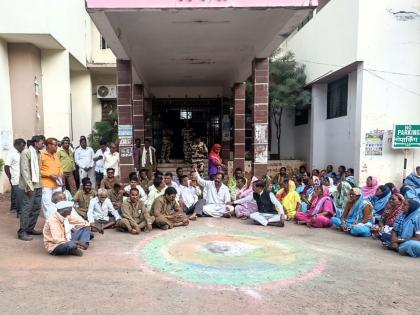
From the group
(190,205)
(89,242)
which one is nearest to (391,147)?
(190,205)

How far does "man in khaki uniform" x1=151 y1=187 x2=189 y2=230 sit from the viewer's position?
6.37m

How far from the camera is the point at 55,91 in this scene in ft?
38.6

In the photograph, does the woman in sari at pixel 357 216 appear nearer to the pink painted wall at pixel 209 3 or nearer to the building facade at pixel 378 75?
the pink painted wall at pixel 209 3

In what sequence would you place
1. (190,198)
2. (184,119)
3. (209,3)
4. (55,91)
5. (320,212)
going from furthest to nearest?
(184,119)
(55,91)
(190,198)
(320,212)
(209,3)

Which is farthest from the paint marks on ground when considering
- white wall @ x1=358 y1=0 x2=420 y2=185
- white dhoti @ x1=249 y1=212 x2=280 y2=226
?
white wall @ x1=358 y1=0 x2=420 y2=185

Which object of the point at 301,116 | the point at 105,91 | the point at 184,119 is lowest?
the point at 184,119

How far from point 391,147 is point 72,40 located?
10724 mm

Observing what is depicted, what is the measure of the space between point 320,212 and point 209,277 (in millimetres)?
3552

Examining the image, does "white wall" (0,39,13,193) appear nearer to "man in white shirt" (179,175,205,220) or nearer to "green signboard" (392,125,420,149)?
"man in white shirt" (179,175,205,220)

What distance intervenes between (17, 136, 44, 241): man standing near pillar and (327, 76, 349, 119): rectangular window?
31.0 feet

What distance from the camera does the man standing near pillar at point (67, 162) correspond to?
26.8ft

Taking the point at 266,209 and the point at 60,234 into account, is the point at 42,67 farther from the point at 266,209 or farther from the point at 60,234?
the point at 266,209

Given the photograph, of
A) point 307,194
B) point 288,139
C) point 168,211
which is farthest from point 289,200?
point 288,139

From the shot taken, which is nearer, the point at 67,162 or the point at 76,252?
the point at 76,252
